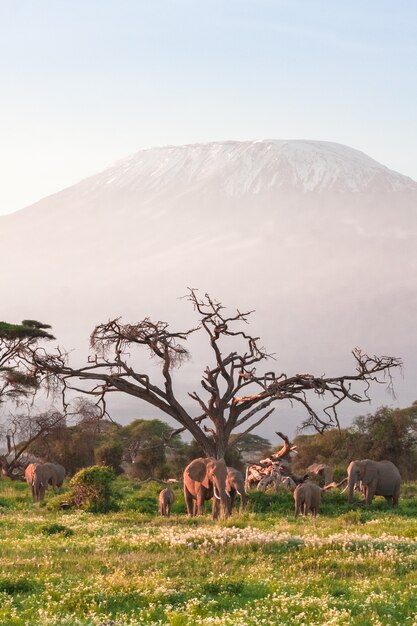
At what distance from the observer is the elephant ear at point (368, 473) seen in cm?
3647

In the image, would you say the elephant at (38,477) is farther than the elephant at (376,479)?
Yes

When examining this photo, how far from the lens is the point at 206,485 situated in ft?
107

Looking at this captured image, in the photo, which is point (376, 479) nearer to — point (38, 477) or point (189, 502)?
point (189, 502)

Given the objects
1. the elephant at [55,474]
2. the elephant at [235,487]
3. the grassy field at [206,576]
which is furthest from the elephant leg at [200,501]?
the elephant at [55,474]

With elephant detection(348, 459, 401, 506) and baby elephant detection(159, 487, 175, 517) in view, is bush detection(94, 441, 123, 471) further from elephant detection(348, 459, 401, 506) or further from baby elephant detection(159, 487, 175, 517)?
baby elephant detection(159, 487, 175, 517)

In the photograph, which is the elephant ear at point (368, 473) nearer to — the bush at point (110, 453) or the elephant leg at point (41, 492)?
the elephant leg at point (41, 492)

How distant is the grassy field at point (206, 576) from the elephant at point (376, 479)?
9.70m

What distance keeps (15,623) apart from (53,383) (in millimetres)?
32664

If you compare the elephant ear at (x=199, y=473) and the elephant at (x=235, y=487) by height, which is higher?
the elephant ear at (x=199, y=473)

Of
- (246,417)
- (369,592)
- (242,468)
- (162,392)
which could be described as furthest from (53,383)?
(369,592)

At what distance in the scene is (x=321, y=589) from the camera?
53.0ft

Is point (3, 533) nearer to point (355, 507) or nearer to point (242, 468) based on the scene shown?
point (355, 507)

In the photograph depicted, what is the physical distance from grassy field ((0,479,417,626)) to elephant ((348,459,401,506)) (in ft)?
31.8

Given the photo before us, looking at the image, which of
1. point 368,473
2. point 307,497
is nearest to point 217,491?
point 307,497
